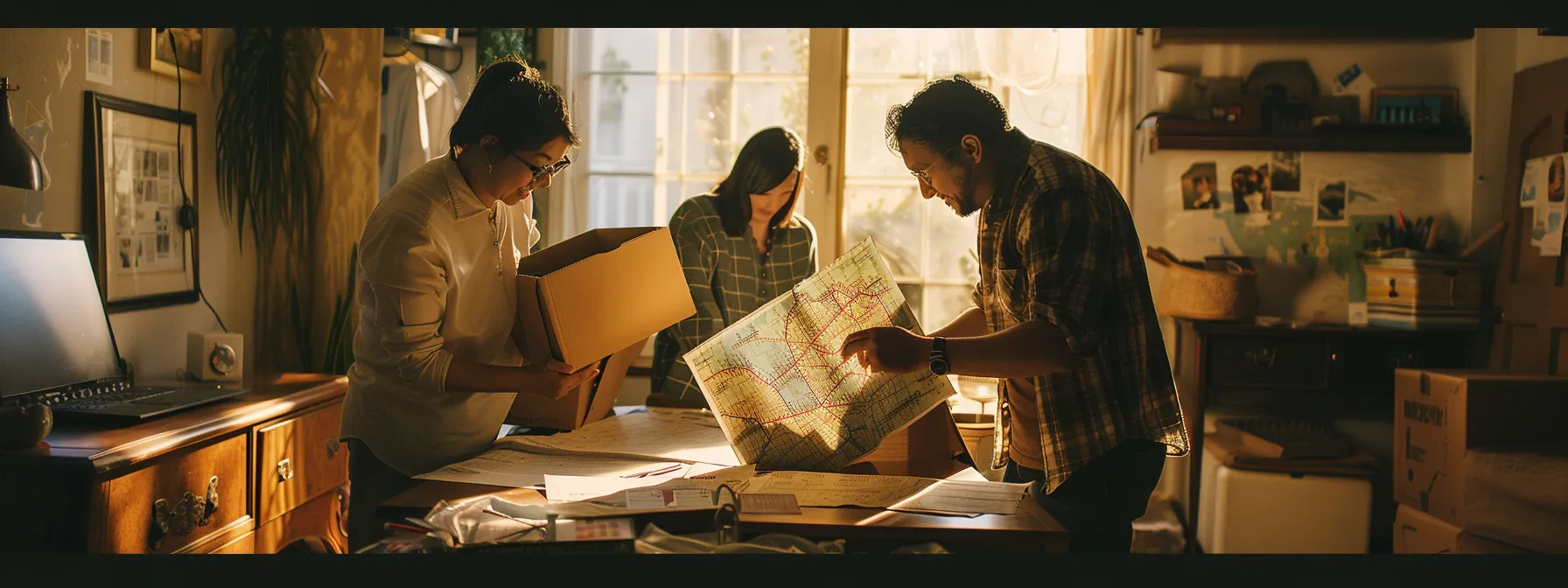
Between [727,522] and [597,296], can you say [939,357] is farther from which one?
[597,296]

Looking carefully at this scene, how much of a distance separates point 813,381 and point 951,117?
0.48 m

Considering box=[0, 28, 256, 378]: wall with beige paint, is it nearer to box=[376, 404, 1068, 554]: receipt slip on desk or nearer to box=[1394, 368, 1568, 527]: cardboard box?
box=[376, 404, 1068, 554]: receipt slip on desk

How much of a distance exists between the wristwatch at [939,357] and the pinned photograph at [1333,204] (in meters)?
2.71

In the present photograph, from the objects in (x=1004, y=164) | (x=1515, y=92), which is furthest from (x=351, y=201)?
(x=1515, y=92)

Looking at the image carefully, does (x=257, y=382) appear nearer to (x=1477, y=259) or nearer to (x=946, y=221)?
(x=946, y=221)

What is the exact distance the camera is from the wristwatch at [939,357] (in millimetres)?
1558

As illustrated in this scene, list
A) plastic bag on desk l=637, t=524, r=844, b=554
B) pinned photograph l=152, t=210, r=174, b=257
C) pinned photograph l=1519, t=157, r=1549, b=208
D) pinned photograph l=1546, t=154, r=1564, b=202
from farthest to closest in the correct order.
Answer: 1. pinned photograph l=1519, t=157, r=1549, b=208
2. pinned photograph l=1546, t=154, r=1564, b=202
3. pinned photograph l=152, t=210, r=174, b=257
4. plastic bag on desk l=637, t=524, r=844, b=554


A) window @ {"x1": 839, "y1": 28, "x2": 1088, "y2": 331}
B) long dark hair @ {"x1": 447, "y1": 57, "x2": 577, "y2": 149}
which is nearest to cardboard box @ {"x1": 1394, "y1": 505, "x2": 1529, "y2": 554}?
window @ {"x1": 839, "y1": 28, "x2": 1088, "y2": 331}

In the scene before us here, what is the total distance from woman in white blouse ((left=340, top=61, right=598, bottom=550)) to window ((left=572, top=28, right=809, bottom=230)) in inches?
79.9

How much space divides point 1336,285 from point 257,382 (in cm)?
344

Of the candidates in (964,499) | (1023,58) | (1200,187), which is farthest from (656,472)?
(1200,187)

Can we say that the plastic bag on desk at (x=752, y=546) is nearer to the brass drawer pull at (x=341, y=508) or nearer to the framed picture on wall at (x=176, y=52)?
the brass drawer pull at (x=341, y=508)

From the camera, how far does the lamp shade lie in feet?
Answer: 6.49

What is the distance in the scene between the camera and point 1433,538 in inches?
118
